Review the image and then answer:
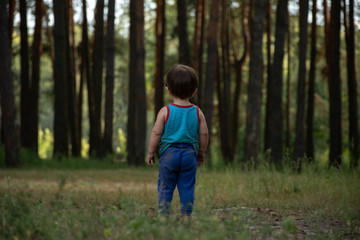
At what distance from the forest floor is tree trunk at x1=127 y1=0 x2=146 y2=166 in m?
5.04

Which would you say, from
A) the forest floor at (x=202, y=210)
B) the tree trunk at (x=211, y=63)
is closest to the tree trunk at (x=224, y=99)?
the tree trunk at (x=211, y=63)

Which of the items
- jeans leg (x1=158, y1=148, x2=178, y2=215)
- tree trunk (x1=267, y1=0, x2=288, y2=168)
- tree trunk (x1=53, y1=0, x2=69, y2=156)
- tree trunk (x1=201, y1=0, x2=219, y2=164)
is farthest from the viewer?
tree trunk (x1=201, y1=0, x2=219, y2=164)

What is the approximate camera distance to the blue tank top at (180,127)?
520 cm

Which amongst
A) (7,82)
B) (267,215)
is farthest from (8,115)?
(267,215)

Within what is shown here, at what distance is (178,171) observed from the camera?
5219 mm

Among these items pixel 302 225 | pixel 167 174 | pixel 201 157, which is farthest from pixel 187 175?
pixel 302 225

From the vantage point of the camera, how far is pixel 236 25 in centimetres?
3041

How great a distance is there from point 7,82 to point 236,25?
773 inches

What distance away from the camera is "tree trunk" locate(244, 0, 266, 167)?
14234 millimetres

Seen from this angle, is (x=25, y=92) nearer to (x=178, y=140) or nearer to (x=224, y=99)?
(x=224, y=99)

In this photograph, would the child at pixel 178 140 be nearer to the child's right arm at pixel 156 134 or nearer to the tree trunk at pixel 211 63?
the child's right arm at pixel 156 134

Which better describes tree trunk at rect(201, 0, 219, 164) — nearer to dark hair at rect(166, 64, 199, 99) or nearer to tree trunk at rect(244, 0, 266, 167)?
tree trunk at rect(244, 0, 266, 167)

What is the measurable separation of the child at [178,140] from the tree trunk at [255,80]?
901 centimetres

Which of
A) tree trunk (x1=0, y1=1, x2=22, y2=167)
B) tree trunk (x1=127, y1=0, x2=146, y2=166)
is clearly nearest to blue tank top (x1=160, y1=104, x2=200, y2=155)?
tree trunk (x1=0, y1=1, x2=22, y2=167)
